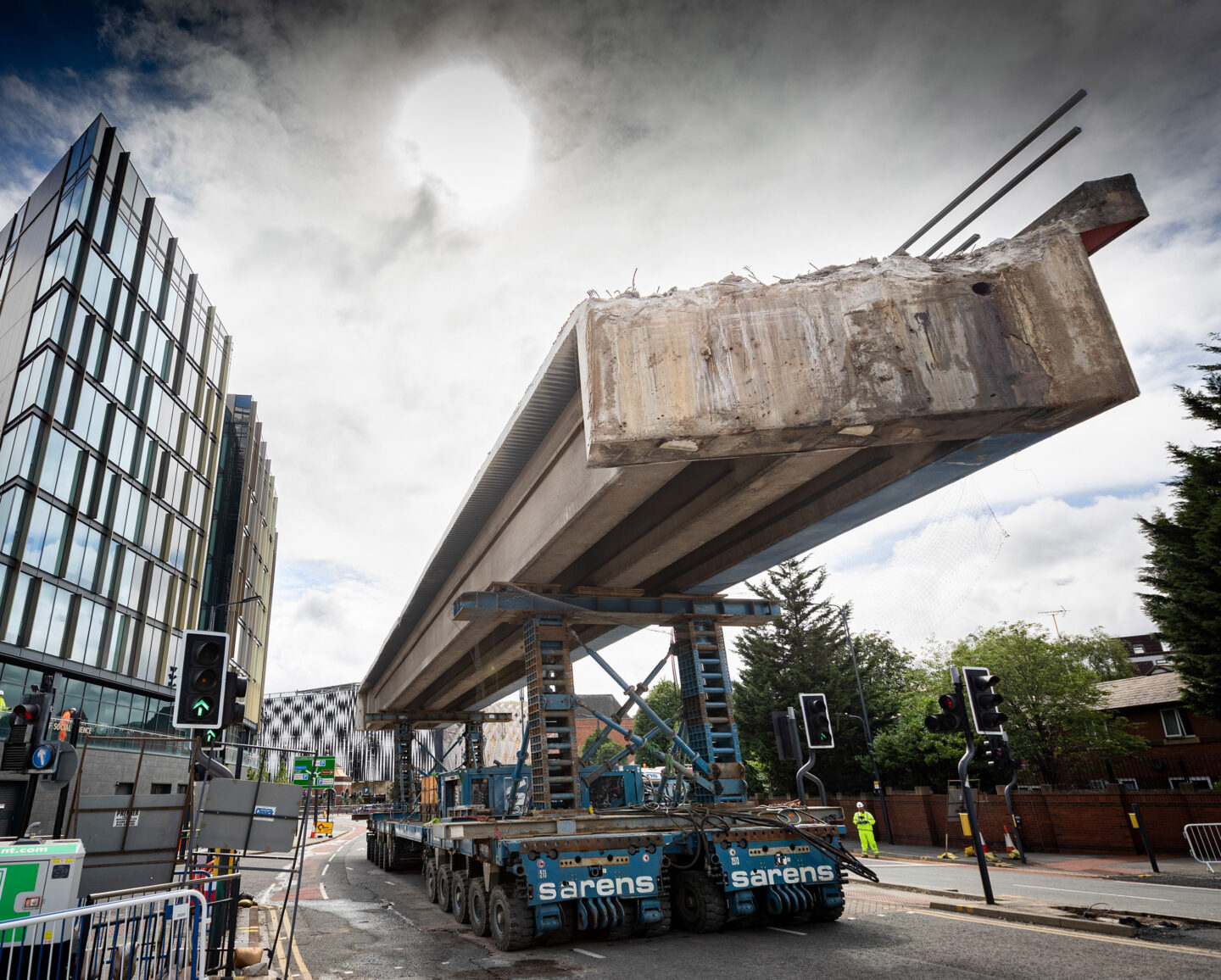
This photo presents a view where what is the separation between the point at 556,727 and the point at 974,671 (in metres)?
7.27

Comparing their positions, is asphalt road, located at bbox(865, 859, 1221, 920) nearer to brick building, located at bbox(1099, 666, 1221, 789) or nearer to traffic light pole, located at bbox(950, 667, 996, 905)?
traffic light pole, located at bbox(950, 667, 996, 905)

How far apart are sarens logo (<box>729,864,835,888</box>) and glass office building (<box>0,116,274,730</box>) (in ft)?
92.6

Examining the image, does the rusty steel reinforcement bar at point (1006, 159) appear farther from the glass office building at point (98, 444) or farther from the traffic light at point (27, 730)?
the glass office building at point (98, 444)

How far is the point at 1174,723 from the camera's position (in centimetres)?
3475

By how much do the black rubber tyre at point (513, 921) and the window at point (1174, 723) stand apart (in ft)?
122

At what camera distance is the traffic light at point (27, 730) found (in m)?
10.5

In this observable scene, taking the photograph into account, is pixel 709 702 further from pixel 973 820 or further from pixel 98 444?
pixel 98 444

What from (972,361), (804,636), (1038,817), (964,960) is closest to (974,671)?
(964,960)

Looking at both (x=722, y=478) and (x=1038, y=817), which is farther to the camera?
(x=1038, y=817)

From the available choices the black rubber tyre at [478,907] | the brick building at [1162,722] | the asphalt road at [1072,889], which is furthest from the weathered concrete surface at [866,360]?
the brick building at [1162,722]

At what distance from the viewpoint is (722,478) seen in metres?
10.4

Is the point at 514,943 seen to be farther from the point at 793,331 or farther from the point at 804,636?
the point at 804,636

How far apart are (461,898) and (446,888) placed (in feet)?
4.99

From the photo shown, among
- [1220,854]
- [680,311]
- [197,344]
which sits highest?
[197,344]
